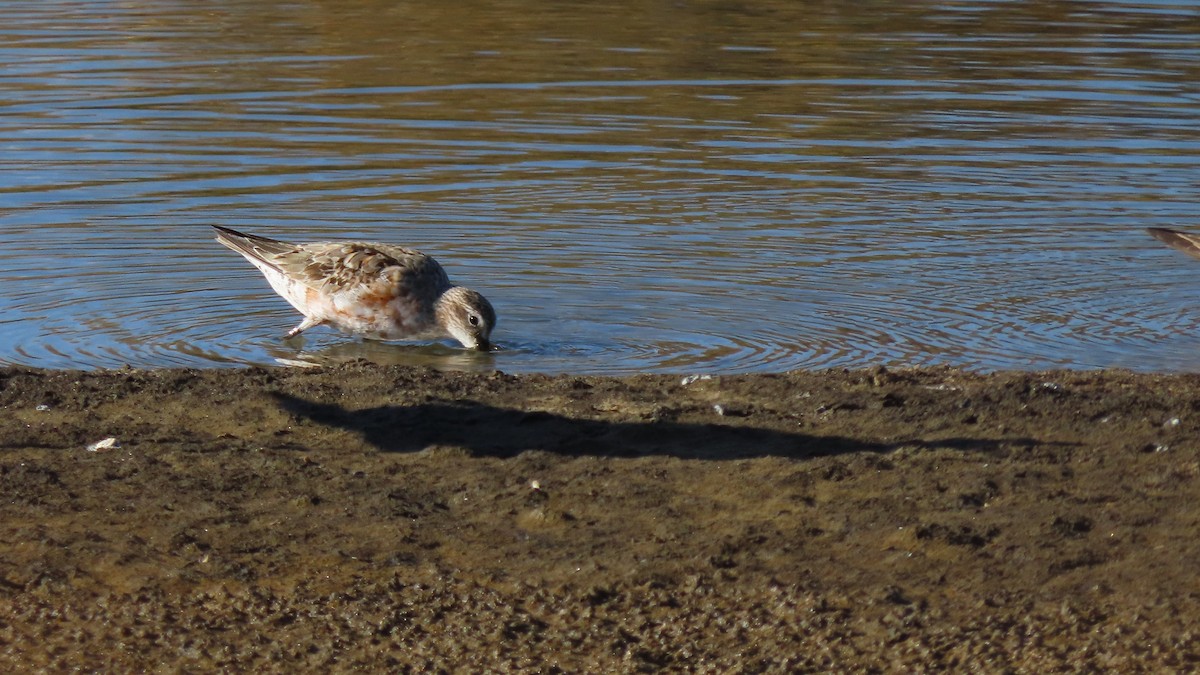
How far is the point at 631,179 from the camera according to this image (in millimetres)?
14625

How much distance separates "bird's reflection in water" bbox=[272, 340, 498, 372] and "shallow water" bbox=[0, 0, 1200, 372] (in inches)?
1.7

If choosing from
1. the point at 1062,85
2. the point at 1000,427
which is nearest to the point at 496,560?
the point at 1000,427

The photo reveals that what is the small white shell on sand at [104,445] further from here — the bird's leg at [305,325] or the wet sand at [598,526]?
the bird's leg at [305,325]

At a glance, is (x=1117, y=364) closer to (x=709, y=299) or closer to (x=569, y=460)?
(x=709, y=299)

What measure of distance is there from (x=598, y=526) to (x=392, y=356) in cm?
468

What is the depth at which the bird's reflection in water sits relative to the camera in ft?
32.4

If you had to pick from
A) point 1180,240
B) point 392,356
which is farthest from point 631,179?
point 1180,240

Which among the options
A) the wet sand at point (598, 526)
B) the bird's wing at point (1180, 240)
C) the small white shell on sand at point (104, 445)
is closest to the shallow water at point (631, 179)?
the bird's wing at point (1180, 240)

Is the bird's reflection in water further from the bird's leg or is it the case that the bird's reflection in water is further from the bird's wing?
the bird's wing

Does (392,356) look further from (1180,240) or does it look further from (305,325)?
(1180,240)

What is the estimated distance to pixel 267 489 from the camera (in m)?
6.41

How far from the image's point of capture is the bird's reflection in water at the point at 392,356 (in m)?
9.88

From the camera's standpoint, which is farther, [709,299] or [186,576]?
[709,299]

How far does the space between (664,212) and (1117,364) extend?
15.2ft
